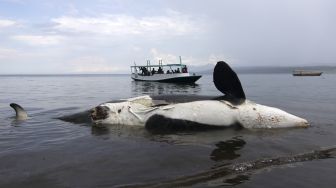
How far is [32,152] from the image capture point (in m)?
8.56

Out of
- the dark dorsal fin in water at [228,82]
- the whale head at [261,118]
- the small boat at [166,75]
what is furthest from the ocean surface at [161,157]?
the small boat at [166,75]

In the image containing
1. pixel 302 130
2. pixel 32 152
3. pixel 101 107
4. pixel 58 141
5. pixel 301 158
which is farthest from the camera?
pixel 101 107

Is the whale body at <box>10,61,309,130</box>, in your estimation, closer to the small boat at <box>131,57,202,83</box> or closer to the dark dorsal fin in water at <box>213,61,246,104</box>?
the dark dorsal fin in water at <box>213,61,246,104</box>

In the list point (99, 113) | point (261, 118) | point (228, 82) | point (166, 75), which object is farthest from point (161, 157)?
point (166, 75)

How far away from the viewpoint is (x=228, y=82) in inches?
407

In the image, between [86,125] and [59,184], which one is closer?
[59,184]

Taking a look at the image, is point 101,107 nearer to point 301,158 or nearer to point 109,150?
point 109,150

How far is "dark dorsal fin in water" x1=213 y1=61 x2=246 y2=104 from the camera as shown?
10203 millimetres

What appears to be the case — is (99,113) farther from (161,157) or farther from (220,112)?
(161,157)

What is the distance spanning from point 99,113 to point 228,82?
3888 millimetres

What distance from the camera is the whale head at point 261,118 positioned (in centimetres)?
1039

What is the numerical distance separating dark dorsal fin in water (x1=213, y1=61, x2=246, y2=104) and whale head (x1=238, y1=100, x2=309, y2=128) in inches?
11.5

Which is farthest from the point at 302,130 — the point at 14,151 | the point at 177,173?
the point at 14,151

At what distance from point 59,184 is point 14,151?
9.36 ft
